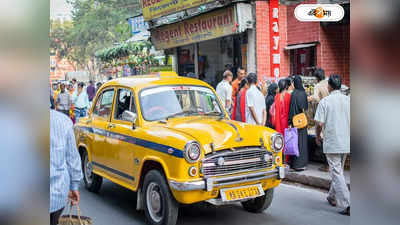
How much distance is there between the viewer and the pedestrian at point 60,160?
287 cm

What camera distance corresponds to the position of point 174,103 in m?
6.00

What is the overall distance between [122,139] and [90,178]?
1.71 meters

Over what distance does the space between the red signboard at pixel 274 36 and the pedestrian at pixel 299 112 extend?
3.76 meters

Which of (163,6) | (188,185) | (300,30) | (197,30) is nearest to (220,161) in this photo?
(188,185)

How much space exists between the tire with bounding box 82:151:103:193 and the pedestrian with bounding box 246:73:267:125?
10.1ft

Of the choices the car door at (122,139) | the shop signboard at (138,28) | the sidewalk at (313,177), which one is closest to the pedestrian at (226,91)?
the sidewalk at (313,177)

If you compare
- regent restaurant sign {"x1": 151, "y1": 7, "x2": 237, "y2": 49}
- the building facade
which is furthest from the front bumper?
regent restaurant sign {"x1": 151, "y1": 7, "x2": 237, "y2": 49}

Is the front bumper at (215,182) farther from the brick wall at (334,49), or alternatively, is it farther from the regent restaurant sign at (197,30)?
the regent restaurant sign at (197,30)

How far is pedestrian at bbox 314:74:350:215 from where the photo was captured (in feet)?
18.5

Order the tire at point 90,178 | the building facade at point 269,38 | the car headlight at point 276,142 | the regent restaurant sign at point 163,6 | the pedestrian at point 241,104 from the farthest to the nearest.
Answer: the regent restaurant sign at point 163,6, the building facade at point 269,38, the pedestrian at point 241,104, the tire at point 90,178, the car headlight at point 276,142

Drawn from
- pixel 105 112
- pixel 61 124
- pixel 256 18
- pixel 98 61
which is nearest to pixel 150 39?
pixel 98 61
